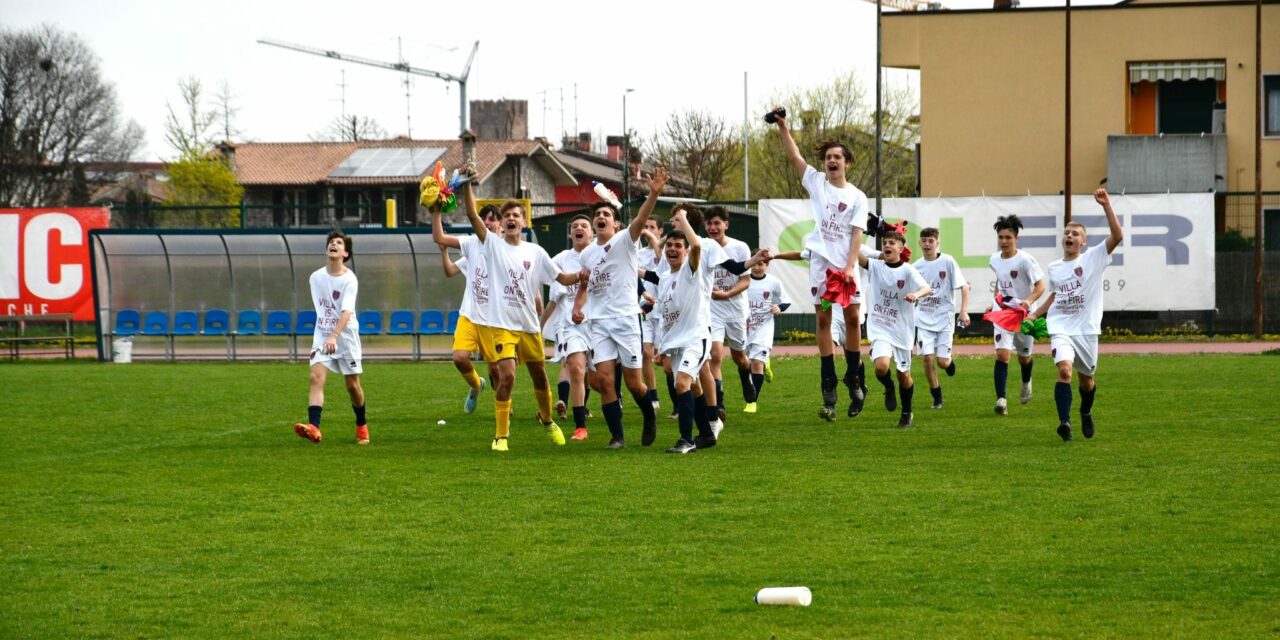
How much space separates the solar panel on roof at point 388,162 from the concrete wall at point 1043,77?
38.9 metres

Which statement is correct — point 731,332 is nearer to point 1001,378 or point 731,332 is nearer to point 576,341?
point 1001,378

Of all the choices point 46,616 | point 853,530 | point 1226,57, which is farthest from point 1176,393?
point 1226,57

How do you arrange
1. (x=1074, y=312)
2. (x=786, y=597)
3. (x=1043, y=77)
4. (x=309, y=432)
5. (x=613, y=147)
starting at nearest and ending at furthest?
1. (x=786, y=597)
2. (x=1074, y=312)
3. (x=309, y=432)
4. (x=1043, y=77)
5. (x=613, y=147)

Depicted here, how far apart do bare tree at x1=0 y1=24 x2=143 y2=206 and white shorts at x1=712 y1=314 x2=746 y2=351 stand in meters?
37.0

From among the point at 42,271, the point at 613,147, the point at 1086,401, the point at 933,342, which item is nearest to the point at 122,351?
the point at 42,271

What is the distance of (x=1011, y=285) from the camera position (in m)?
16.6

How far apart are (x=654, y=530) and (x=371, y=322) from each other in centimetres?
2224

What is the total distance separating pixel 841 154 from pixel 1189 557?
678 centimetres

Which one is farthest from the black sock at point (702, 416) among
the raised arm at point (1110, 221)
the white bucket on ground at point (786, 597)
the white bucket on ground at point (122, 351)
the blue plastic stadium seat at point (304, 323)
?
the white bucket on ground at point (122, 351)

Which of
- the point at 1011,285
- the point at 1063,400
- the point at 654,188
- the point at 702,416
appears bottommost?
the point at 702,416

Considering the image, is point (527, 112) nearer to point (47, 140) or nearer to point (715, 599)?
point (47, 140)

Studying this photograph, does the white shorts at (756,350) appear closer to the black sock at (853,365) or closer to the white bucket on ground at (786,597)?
the black sock at (853,365)

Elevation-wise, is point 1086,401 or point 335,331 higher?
point 335,331

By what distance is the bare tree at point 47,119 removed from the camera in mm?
49812
